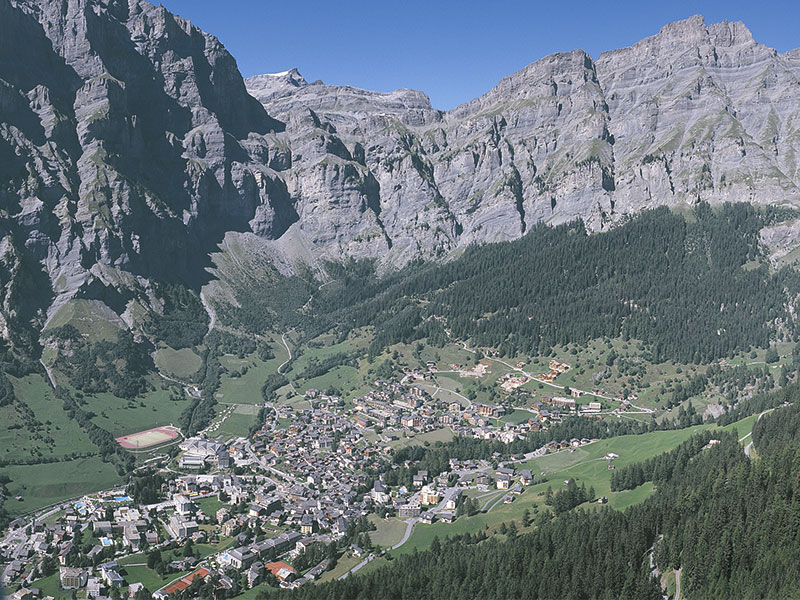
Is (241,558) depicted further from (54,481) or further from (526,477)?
(54,481)

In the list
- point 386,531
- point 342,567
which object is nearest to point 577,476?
point 386,531

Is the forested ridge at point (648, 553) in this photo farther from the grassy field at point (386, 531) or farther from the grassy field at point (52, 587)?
the grassy field at point (52, 587)

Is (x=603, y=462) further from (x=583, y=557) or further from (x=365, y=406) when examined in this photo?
(x=365, y=406)

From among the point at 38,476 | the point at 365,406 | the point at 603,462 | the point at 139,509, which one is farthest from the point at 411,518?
the point at 38,476

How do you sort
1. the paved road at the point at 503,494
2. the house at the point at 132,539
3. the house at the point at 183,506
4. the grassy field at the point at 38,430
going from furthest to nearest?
the grassy field at the point at 38,430, the house at the point at 183,506, the paved road at the point at 503,494, the house at the point at 132,539

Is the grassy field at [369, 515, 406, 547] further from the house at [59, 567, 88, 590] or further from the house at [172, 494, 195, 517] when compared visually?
the house at [59, 567, 88, 590]

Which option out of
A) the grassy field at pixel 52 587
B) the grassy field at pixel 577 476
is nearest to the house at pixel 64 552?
the grassy field at pixel 52 587

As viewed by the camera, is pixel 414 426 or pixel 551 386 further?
pixel 551 386
